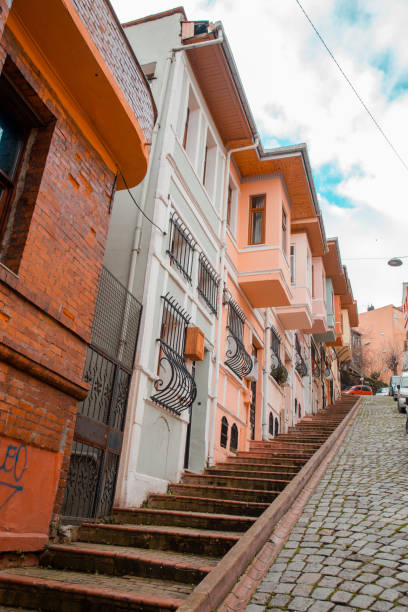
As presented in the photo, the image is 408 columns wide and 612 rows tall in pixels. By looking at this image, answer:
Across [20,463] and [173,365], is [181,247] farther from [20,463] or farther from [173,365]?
[20,463]

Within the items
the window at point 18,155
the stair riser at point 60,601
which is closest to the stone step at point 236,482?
the stair riser at point 60,601

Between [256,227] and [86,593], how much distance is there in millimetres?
11791

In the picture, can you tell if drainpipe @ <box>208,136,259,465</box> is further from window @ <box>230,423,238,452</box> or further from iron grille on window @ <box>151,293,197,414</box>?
window @ <box>230,423,238,452</box>

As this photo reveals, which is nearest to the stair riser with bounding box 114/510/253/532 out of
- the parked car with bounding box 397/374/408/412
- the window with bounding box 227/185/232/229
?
the window with bounding box 227/185/232/229

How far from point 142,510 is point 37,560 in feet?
6.54

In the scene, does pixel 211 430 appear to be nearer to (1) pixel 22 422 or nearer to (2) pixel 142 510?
(2) pixel 142 510

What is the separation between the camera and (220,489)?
8.23m

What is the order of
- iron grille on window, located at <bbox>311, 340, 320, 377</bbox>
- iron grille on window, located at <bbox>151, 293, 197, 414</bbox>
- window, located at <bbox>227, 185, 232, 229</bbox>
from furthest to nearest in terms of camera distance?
iron grille on window, located at <bbox>311, 340, 320, 377</bbox> → window, located at <bbox>227, 185, 232, 229</bbox> → iron grille on window, located at <bbox>151, 293, 197, 414</bbox>

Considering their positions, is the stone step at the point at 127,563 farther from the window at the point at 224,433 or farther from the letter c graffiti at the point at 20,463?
the window at the point at 224,433

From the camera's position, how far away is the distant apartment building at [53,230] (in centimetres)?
496

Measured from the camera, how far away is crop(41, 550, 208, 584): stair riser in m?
4.68

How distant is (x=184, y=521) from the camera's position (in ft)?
22.2

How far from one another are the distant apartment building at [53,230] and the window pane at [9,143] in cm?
1

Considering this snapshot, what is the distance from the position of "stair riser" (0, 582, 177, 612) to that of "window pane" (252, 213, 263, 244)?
1136 cm
